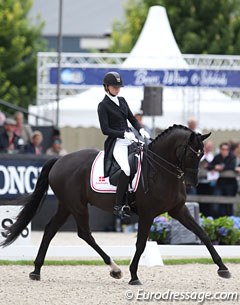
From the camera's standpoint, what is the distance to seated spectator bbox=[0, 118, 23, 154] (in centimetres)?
1998

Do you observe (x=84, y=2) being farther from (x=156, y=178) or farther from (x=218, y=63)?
(x=156, y=178)

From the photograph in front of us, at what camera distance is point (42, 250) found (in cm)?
1215

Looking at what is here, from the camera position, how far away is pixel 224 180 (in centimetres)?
2159

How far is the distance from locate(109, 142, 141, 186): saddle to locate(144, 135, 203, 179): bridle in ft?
0.41

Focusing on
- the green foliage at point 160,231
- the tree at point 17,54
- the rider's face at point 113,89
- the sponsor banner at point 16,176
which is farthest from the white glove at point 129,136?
the tree at point 17,54

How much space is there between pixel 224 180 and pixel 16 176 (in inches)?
200

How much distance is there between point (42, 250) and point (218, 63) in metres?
17.5

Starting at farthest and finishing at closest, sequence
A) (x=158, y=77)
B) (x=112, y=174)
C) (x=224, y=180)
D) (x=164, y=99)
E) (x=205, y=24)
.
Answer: (x=205, y=24) → (x=164, y=99) → (x=158, y=77) → (x=224, y=180) → (x=112, y=174)

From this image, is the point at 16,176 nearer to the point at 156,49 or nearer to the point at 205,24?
the point at 156,49

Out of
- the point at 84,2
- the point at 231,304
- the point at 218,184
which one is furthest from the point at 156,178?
the point at 84,2

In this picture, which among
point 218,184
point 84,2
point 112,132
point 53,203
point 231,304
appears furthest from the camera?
point 84,2

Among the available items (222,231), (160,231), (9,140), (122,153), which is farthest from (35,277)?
(9,140)

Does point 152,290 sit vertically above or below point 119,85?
below

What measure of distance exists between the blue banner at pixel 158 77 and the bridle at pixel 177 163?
1293 centimetres
